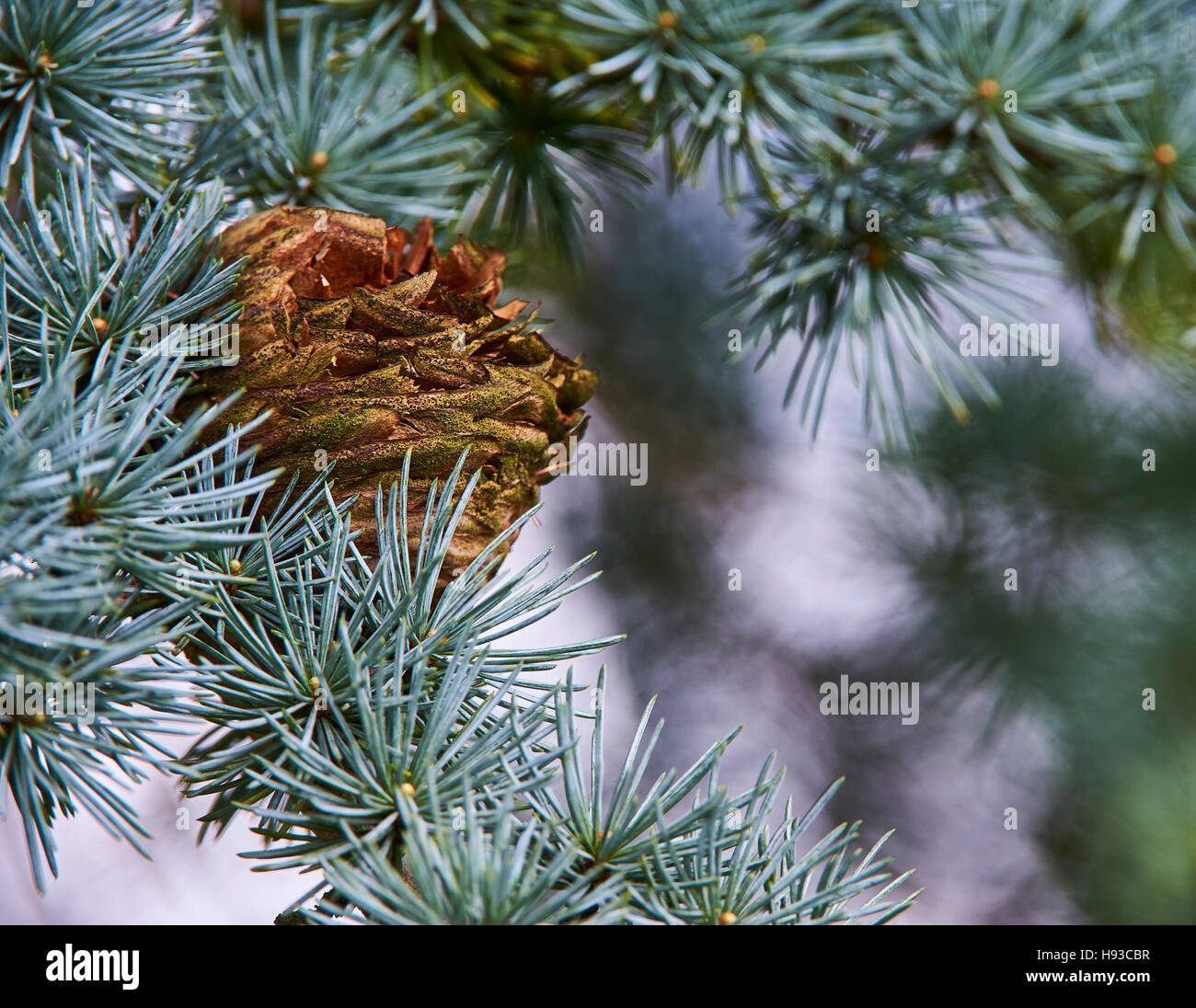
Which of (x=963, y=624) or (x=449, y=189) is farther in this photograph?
(x=963, y=624)

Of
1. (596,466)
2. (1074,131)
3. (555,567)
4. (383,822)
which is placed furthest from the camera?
(555,567)

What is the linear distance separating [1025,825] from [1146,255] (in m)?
0.44

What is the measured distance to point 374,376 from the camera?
0.25 m

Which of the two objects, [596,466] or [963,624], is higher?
[596,466]

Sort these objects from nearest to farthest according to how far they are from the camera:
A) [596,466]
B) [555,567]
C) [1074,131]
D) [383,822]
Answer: [383,822], [1074,131], [596,466], [555,567]

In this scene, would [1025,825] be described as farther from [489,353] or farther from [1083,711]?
[489,353]

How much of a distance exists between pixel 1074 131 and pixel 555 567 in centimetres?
48

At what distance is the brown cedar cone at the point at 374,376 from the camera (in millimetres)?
243

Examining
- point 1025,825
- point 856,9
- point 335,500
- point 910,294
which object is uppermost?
point 856,9

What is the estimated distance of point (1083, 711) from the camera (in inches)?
25.0

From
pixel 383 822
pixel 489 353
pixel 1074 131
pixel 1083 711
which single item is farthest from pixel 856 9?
pixel 1083 711

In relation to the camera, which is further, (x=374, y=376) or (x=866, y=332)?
(x=866, y=332)

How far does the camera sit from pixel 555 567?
73cm

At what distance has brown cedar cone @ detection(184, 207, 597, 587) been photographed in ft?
0.80
